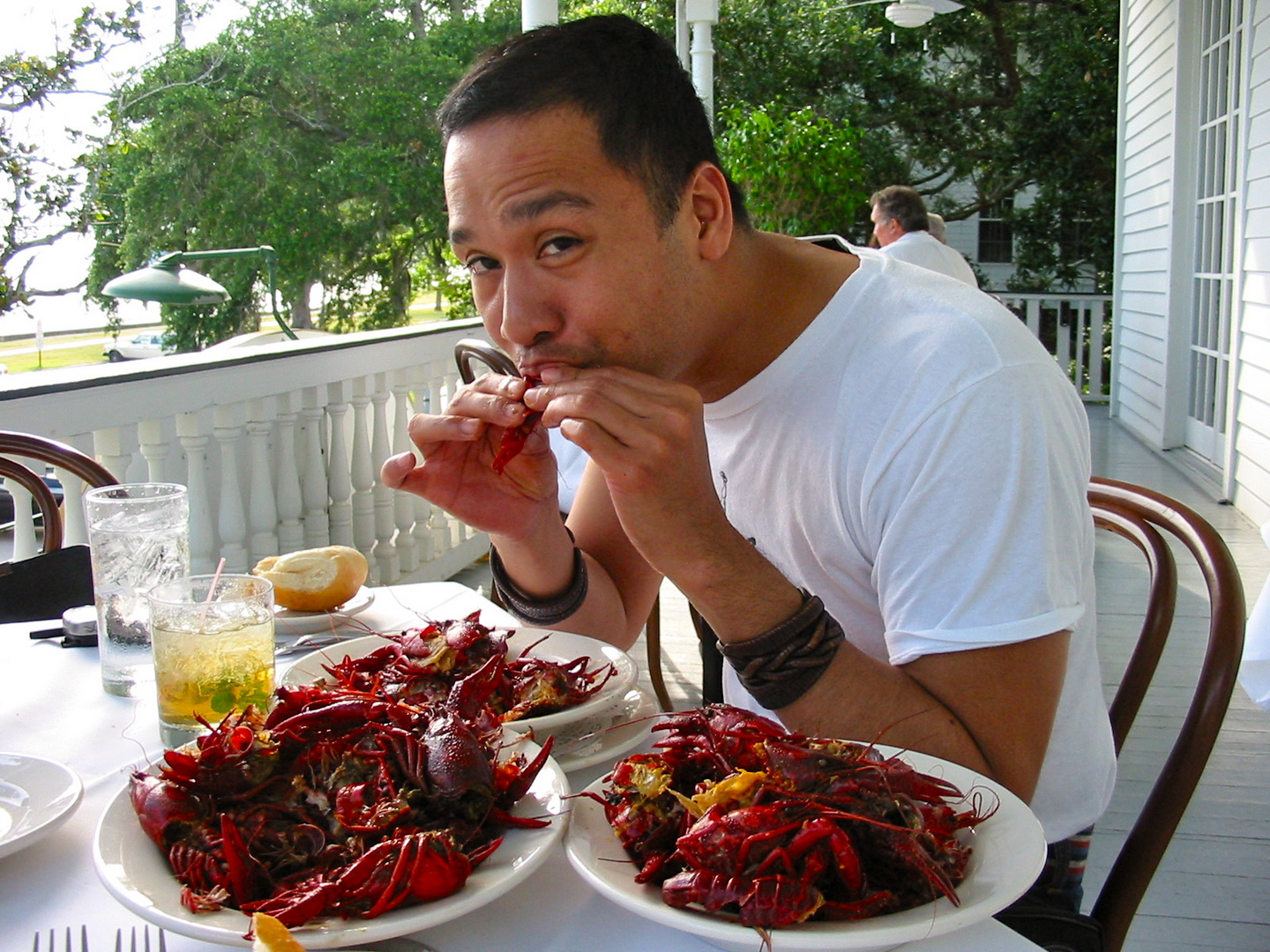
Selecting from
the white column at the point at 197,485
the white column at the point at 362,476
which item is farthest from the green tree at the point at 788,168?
the white column at the point at 197,485

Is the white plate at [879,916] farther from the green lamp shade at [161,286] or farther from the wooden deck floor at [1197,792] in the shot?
the green lamp shade at [161,286]

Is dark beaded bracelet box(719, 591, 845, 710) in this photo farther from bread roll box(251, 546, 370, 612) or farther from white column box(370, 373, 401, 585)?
white column box(370, 373, 401, 585)

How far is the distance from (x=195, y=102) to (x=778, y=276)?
754 inches

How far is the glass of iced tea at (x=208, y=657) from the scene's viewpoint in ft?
3.87

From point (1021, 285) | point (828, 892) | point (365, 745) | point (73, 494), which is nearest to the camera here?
point (828, 892)

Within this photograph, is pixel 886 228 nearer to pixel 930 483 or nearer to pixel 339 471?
pixel 339 471

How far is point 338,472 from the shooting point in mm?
4418

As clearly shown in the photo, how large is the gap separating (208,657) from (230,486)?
271 centimetres

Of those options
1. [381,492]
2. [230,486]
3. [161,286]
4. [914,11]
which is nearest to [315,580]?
[230,486]

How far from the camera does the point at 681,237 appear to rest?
1.46 meters

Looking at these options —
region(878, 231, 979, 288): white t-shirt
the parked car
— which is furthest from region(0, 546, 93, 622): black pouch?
the parked car

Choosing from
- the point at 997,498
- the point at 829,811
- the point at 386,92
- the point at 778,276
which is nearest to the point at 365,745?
the point at 829,811

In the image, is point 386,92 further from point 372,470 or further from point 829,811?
point 829,811

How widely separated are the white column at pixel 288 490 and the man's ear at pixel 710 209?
113 inches
